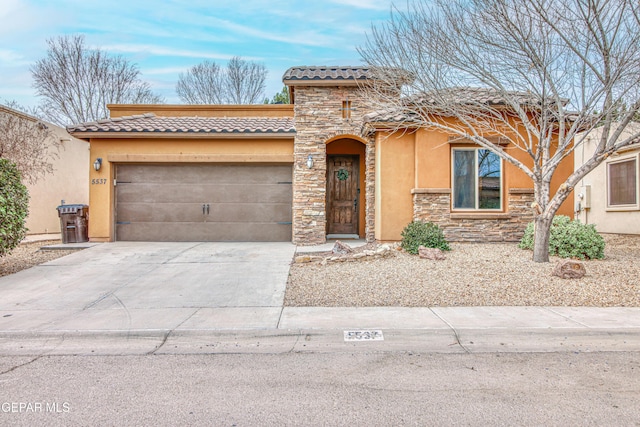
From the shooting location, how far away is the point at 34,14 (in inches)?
496

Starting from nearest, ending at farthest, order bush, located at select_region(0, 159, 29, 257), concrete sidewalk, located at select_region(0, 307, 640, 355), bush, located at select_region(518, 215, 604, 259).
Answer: concrete sidewalk, located at select_region(0, 307, 640, 355) < bush, located at select_region(0, 159, 29, 257) < bush, located at select_region(518, 215, 604, 259)

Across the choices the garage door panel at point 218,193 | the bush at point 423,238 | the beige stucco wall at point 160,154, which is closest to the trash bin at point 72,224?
the beige stucco wall at point 160,154

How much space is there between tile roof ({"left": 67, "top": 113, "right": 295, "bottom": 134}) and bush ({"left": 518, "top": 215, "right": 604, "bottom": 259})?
6.93m

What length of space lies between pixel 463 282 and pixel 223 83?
1123 inches

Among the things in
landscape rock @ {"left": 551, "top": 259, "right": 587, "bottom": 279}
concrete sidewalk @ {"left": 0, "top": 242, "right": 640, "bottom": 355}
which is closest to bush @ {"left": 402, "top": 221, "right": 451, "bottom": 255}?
landscape rock @ {"left": 551, "top": 259, "right": 587, "bottom": 279}

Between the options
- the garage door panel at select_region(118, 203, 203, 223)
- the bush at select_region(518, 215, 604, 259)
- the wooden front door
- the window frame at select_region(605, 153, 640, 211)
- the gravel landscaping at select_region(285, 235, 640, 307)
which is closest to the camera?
the gravel landscaping at select_region(285, 235, 640, 307)

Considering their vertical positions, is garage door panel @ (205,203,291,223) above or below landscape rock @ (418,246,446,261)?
above

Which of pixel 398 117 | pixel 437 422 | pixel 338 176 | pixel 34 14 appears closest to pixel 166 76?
pixel 34 14

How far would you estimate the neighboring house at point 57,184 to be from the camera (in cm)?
1420

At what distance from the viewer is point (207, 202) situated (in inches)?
463

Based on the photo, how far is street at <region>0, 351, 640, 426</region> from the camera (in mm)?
2930

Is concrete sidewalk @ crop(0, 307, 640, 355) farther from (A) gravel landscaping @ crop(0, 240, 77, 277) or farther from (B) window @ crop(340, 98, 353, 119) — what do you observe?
(B) window @ crop(340, 98, 353, 119)

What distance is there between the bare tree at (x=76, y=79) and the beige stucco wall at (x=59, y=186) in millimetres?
10697
